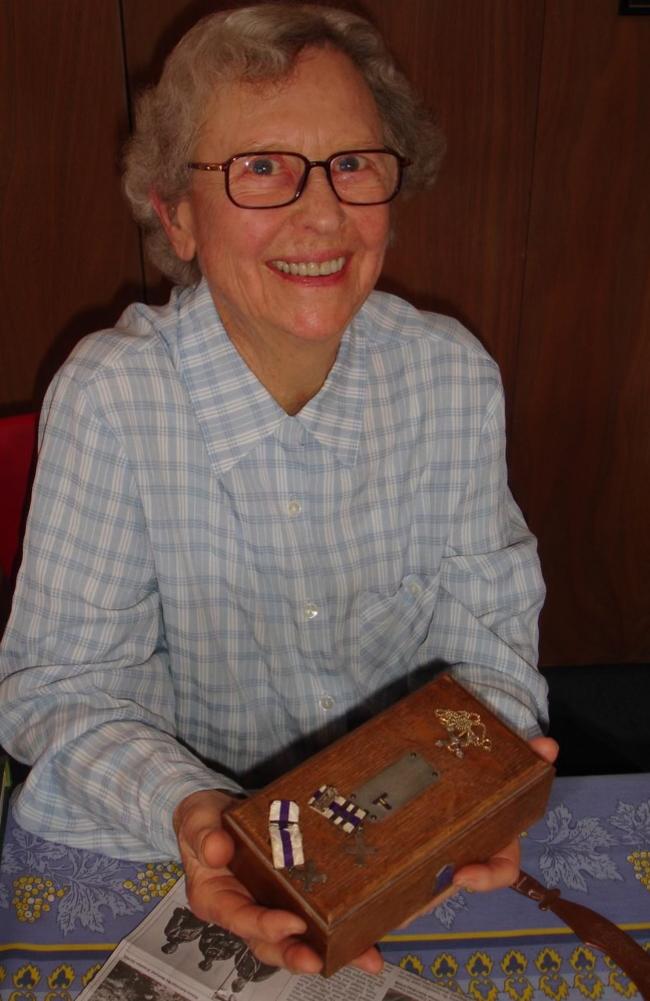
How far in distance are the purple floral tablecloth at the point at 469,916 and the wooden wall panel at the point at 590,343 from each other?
154 centimetres

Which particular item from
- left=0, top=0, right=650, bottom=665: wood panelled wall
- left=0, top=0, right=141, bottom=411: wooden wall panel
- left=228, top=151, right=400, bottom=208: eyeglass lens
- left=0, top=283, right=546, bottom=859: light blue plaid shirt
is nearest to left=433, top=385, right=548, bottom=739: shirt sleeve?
left=0, top=283, right=546, bottom=859: light blue plaid shirt

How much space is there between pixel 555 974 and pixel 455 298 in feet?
5.77

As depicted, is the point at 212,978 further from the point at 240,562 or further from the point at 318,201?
the point at 318,201

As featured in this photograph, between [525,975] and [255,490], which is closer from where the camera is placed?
[525,975]

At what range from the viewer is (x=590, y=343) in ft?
8.25

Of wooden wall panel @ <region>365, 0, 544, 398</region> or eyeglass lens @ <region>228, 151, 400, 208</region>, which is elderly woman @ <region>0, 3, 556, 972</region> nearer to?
eyeglass lens @ <region>228, 151, 400, 208</region>

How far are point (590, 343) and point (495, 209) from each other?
48 cm

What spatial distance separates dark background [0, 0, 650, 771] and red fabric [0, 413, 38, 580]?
891 mm

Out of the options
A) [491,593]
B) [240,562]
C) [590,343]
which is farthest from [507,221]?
[240,562]

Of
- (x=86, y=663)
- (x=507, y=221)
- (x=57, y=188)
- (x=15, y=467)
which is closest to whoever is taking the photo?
(x=86, y=663)

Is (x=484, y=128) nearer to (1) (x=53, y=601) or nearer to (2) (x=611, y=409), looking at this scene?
(2) (x=611, y=409)

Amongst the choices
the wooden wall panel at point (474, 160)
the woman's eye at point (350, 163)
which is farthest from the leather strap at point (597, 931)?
the wooden wall panel at point (474, 160)

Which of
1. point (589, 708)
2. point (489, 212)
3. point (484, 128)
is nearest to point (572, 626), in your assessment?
point (589, 708)

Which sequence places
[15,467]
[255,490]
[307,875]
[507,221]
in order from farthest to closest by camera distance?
[507,221] < [15,467] < [255,490] < [307,875]
